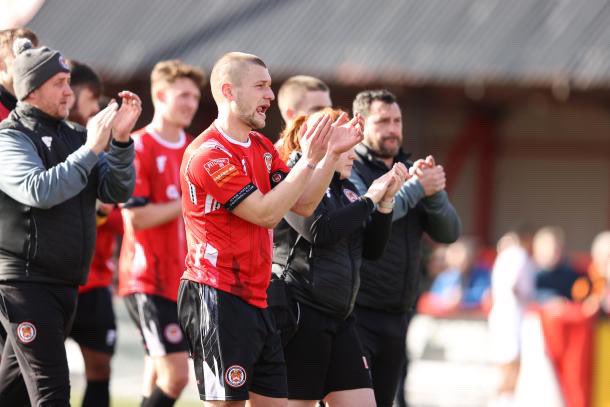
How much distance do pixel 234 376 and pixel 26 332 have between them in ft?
4.02

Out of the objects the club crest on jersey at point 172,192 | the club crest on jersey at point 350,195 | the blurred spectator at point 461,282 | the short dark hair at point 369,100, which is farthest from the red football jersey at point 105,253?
the blurred spectator at point 461,282

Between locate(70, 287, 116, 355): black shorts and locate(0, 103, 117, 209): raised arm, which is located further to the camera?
locate(70, 287, 116, 355): black shorts

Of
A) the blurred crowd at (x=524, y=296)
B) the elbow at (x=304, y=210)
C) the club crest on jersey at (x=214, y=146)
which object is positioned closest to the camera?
the club crest on jersey at (x=214, y=146)

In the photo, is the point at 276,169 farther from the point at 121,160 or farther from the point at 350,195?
the point at 121,160

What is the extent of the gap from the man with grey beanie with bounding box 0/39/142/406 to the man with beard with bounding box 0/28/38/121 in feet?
1.08

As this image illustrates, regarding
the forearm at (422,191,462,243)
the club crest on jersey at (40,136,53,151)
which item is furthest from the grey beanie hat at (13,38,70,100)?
the forearm at (422,191,462,243)

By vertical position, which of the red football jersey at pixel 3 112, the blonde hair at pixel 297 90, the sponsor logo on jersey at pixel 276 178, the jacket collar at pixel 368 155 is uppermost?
the blonde hair at pixel 297 90

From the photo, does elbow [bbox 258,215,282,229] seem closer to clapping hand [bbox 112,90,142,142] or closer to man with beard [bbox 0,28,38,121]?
clapping hand [bbox 112,90,142,142]

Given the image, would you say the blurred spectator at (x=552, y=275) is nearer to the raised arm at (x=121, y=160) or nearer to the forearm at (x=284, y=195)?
the raised arm at (x=121, y=160)

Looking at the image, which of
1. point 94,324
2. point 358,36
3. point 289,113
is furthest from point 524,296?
point 358,36

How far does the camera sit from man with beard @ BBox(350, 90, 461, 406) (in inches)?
270

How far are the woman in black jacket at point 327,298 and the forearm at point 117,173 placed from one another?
0.89 metres

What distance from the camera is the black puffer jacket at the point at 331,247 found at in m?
6.03

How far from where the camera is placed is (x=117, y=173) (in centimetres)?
634
